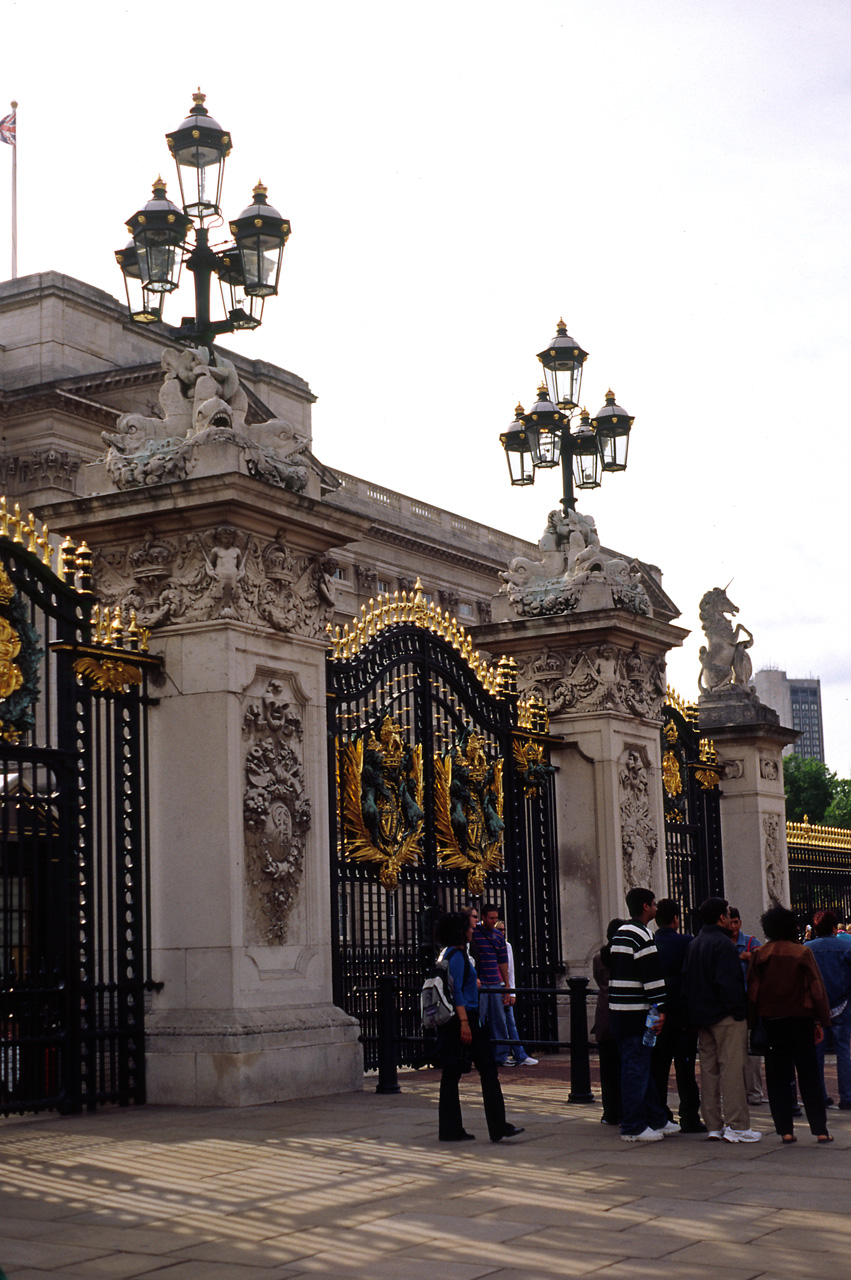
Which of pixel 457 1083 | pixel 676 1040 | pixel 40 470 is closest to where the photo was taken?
pixel 457 1083

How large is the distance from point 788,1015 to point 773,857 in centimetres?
1143

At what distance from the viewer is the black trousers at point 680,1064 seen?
11.0 metres

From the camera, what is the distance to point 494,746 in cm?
1714

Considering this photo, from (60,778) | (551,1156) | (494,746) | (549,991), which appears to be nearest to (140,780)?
(60,778)

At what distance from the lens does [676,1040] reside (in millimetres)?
11047

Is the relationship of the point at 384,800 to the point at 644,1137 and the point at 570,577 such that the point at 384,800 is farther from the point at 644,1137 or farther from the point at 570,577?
the point at 644,1137

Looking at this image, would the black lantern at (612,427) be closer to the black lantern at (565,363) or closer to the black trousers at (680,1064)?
the black lantern at (565,363)

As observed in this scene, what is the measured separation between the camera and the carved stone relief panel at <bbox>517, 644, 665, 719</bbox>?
17.6m

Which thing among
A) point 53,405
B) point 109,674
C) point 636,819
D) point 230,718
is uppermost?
point 53,405

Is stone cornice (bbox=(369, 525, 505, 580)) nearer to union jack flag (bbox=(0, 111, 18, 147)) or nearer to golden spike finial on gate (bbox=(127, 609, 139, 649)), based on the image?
union jack flag (bbox=(0, 111, 18, 147))

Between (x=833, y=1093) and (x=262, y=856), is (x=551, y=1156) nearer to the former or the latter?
(x=262, y=856)

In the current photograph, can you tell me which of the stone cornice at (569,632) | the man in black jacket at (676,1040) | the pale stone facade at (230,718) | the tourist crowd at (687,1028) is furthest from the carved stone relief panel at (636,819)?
the tourist crowd at (687,1028)

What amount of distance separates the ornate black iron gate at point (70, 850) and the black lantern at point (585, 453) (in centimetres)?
692

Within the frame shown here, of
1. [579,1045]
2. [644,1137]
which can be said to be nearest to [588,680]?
[579,1045]
